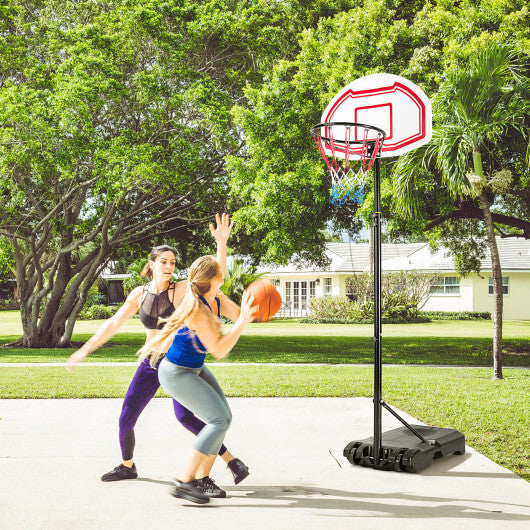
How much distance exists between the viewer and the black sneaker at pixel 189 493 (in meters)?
4.94

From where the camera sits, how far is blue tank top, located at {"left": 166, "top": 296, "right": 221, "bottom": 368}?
195 inches

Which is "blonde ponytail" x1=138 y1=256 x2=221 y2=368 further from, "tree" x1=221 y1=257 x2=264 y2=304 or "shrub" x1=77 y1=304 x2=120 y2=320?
"shrub" x1=77 y1=304 x2=120 y2=320

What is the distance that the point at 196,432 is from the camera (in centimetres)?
551

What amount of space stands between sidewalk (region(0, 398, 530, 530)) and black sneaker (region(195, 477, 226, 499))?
2.0 inches

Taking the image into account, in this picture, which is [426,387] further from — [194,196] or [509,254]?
[509,254]

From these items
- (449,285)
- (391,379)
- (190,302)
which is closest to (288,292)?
(449,285)

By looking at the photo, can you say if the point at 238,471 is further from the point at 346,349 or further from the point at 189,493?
the point at 346,349

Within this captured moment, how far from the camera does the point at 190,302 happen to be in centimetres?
482

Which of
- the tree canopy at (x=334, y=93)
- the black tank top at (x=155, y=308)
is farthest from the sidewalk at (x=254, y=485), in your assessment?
the tree canopy at (x=334, y=93)

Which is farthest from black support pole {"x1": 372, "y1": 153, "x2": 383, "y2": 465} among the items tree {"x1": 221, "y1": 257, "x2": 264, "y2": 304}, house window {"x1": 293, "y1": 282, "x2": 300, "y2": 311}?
house window {"x1": 293, "y1": 282, "x2": 300, "y2": 311}

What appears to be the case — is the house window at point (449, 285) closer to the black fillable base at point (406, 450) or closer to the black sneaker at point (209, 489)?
the black fillable base at point (406, 450)

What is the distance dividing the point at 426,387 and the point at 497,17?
8.95m

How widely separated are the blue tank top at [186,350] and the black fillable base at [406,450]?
2004mm

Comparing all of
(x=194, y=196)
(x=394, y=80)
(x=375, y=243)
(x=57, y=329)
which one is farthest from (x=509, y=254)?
(x=375, y=243)
